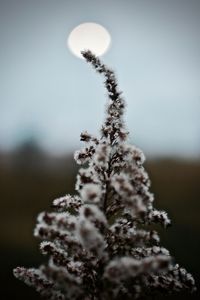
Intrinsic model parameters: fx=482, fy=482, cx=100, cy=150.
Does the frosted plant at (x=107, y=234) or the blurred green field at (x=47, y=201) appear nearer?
the frosted plant at (x=107, y=234)

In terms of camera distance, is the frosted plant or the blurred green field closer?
the frosted plant

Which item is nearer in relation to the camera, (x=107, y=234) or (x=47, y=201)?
(x=107, y=234)

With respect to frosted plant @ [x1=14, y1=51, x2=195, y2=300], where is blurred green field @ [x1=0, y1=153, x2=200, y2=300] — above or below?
above

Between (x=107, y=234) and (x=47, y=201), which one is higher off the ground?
(x=47, y=201)

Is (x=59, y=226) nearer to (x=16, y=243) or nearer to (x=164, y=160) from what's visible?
(x=16, y=243)
